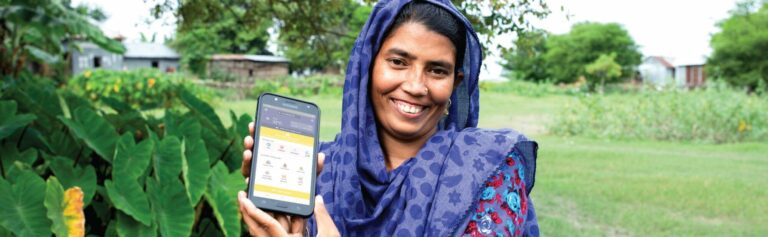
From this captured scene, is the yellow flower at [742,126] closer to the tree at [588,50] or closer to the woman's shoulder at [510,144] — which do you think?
the woman's shoulder at [510,144]

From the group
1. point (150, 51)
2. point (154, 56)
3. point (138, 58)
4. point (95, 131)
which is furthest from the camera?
point (138, 58)

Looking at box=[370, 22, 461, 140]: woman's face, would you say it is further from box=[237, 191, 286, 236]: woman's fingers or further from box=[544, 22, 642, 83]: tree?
box=[544, 22, 642, 83]: tree

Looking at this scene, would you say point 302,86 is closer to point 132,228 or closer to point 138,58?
point 138,58

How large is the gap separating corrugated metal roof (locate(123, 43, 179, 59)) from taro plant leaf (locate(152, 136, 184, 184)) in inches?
1355

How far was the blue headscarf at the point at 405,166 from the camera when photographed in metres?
1.26

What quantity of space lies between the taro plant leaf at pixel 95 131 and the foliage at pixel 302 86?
61.3 ft

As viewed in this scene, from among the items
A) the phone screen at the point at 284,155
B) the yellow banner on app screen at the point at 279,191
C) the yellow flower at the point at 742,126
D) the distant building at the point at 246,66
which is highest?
the distant building at the point at 246,66

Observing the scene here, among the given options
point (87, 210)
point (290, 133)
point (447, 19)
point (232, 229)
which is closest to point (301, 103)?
point (290, 133)

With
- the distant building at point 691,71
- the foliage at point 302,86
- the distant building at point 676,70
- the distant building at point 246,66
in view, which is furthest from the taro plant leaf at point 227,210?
the distant building at point 691,71

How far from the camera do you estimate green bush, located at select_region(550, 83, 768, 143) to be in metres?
10.9

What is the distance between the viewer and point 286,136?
130cm

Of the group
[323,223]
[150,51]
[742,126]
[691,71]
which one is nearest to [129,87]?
[742,126]

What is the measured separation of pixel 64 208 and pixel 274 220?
1780 mm

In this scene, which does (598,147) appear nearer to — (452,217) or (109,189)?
(109,189)
